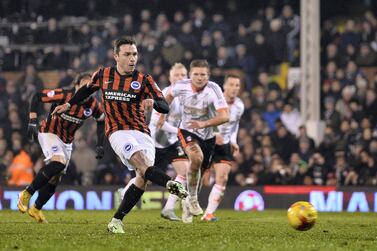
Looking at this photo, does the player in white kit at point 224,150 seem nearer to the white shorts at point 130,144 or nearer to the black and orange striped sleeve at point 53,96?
the black and orange striped sleeve at point 53,96

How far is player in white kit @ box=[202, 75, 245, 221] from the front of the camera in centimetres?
1421

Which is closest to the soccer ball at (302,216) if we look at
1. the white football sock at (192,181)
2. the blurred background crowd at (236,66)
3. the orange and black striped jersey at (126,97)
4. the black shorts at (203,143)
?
the orange and black striped jersey at (126,97)

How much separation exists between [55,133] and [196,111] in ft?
6.68

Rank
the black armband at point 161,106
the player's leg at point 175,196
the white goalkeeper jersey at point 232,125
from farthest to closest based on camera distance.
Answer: the white goalkeeper jersey at point 232,125 < the player's leg at point 175,196 < the black armband at point 161,106

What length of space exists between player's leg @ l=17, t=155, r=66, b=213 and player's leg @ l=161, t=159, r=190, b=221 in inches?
68.8

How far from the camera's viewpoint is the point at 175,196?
46.2 feet

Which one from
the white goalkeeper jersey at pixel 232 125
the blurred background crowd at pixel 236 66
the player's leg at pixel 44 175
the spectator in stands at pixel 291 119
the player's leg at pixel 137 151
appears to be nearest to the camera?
the player's leg at pixel 137 151

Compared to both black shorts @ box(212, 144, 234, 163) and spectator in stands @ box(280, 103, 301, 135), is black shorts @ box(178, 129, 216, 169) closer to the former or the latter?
black shorts @ box(212, 144, 234, 163)

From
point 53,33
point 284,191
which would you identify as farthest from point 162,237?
point 53,33

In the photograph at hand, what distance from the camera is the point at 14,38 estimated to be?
25.2 metres

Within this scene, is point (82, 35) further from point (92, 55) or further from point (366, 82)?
point (366, 82)

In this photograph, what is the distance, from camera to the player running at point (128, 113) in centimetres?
1030

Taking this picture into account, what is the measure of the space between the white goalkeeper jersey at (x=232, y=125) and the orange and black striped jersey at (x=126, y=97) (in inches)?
173

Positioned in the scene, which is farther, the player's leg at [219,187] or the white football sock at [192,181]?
the player's leg at [219,187]
